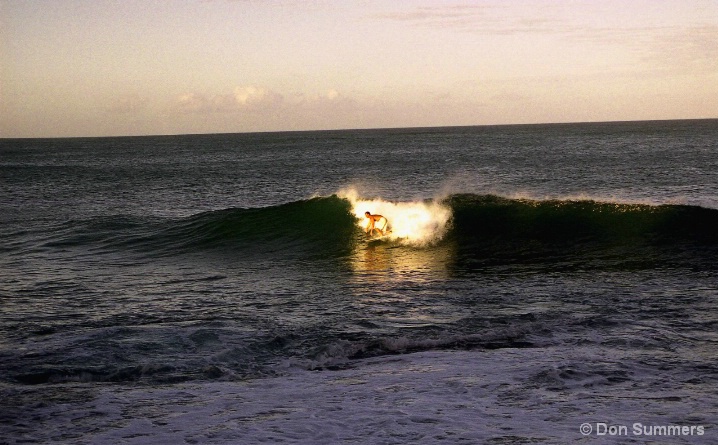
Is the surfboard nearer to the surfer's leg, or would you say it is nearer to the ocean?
the surfer's leg

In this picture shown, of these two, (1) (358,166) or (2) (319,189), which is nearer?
(2) (319,189)

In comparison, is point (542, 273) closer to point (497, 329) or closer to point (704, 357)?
point (497, 329)

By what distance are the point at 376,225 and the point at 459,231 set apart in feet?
7.50

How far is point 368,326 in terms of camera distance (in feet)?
33.1

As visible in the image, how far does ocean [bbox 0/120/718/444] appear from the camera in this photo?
6578mm

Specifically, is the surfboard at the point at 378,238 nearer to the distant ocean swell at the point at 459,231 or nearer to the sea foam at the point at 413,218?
the sea foam at the point at 413,218

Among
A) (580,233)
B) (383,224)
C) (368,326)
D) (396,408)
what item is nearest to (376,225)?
(383,224)

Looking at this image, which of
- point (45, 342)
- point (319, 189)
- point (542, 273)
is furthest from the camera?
point (319, 189)

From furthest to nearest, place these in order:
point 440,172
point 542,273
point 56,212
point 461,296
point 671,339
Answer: point 440,172 < point 56,212 < point 542,273 < point 461,296 < point 671,339

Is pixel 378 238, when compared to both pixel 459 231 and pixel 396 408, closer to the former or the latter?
pixel 459 231

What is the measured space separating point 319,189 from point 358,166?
2683cm

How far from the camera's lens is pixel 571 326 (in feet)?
32.0

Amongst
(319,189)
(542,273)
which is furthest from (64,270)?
(319,189)

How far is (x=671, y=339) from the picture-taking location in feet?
29.3
